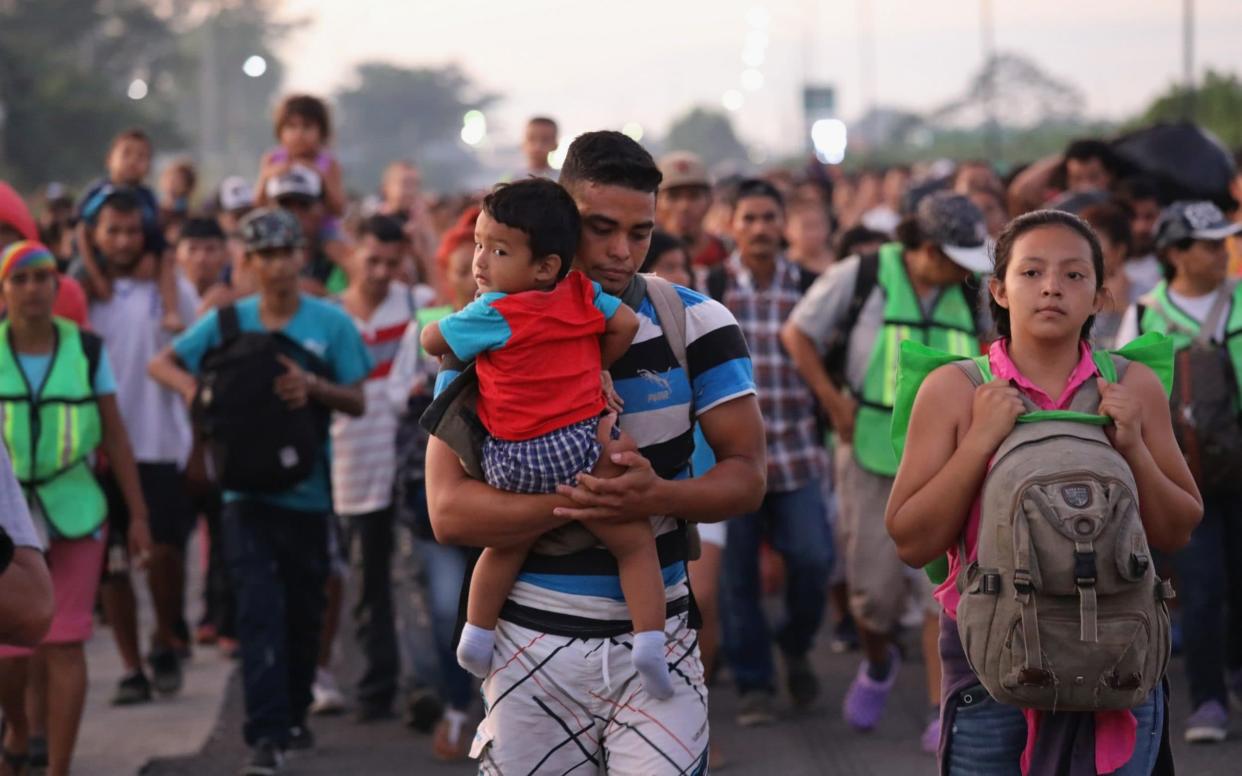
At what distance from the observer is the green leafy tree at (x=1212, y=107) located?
3262 centimetres

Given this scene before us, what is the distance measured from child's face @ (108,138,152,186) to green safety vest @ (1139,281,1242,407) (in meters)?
6.50

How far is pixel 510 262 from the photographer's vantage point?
416 centimetres

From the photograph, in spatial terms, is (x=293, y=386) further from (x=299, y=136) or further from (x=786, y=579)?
(x=299, y=136)

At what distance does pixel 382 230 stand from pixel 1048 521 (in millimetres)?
5702

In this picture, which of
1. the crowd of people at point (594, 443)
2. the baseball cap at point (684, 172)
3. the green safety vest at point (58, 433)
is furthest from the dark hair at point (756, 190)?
the green safety vest at point (58, 433)

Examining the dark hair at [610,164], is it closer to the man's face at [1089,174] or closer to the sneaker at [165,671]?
the sneaker at [165,671]

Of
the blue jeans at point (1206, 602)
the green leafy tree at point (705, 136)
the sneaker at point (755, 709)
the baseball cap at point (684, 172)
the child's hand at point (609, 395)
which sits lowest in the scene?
the sneaker at point (755, 709)

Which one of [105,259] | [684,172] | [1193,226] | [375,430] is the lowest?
[375,430]

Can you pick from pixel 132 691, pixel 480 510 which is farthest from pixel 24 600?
pixel 132 691

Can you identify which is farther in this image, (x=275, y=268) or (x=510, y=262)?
(x=275, y=268)

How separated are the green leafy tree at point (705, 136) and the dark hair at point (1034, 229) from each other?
14646cm

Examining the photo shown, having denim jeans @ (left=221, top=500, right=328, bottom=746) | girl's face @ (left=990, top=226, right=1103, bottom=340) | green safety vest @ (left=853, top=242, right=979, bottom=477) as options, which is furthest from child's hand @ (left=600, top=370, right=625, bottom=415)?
green safety vest @ (left=853, top=242, right=979, bottom=477)

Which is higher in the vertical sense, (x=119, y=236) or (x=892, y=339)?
(x=119, y=236)

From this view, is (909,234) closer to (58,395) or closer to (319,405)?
(319,405)
